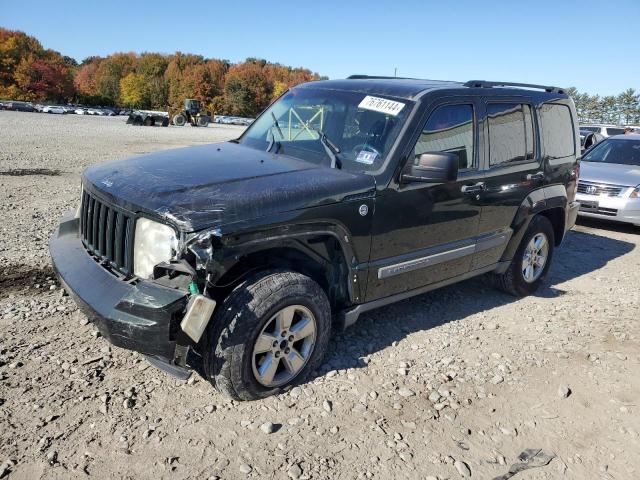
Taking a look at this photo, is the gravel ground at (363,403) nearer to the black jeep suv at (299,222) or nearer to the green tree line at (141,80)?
the black jeep suv at (299,222)

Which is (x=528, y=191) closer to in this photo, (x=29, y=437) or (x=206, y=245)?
(x=206, y=245)

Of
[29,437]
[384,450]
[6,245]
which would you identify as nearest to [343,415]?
[384,450]

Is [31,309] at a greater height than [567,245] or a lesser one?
lesser

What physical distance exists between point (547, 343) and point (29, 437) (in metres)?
3.93

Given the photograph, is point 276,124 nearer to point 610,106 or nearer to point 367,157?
point 367,157

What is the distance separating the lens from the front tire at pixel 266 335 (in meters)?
3.06

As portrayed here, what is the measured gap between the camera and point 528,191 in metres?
5.00

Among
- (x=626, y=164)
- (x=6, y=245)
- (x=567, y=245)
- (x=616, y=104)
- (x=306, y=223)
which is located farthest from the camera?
(x=616, y=104)

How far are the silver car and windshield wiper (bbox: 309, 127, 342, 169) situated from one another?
6.71 m

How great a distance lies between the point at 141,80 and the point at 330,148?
115687 millimetres

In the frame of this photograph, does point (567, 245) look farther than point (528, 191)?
Yes

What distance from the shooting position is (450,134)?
13.8ft

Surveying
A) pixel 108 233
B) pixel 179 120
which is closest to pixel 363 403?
pixel 108 233

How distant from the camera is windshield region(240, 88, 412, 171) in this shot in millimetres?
3838
